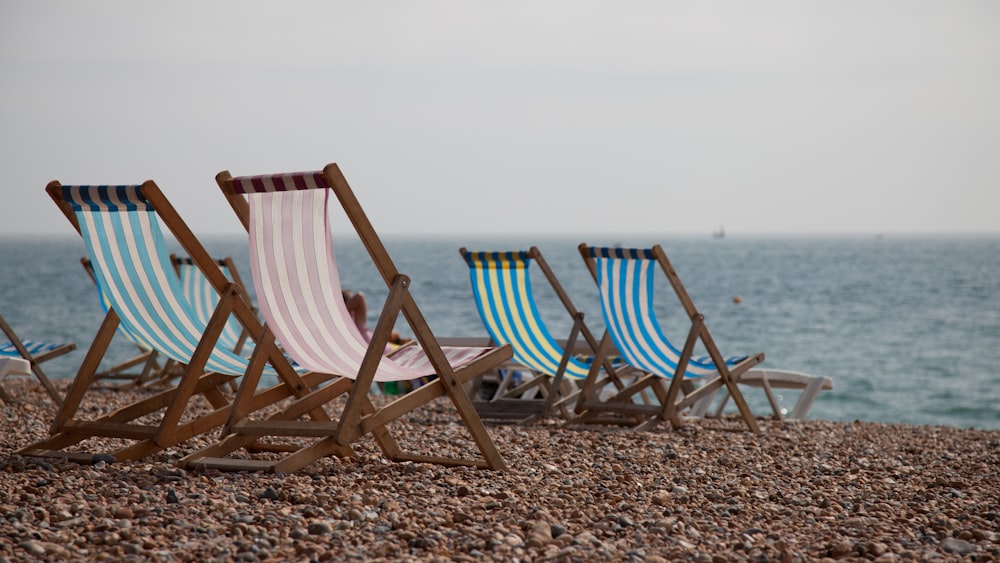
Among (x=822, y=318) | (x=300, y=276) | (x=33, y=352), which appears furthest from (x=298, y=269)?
(x=822, y=318)

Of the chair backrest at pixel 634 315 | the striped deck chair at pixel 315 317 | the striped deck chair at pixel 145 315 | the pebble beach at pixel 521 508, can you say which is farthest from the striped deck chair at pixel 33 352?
the chair backrest at pixel 634 315

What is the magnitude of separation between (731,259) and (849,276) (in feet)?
74.2

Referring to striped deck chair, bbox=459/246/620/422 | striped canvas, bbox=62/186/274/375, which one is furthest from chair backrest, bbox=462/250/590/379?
striped canvas, bbox=62/186/274/375

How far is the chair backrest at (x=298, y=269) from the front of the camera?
3.31m

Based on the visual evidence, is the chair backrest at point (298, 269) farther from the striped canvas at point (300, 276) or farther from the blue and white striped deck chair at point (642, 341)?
the blue and white striped deck chair at point (642, 341)

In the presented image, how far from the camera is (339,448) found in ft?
11.7

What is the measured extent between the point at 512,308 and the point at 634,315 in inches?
31.0

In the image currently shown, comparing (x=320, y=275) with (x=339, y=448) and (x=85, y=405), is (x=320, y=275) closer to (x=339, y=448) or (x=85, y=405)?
(x=339, y=448)

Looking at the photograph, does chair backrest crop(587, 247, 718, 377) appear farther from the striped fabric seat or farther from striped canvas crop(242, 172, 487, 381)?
the striped fabric seat

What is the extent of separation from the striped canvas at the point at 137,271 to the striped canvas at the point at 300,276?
0.43m

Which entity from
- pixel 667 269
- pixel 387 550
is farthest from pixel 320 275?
pixel 667 269

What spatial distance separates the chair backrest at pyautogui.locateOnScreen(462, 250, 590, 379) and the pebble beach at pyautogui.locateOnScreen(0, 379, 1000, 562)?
1.40 metres

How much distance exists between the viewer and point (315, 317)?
3.42 meters

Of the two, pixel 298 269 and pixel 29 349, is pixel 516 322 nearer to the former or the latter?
pixel 298 269
